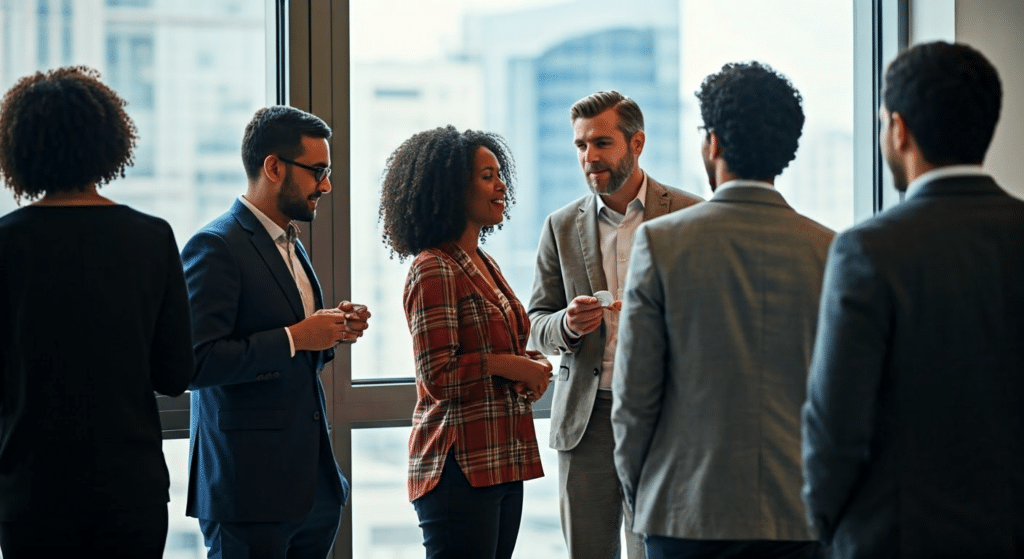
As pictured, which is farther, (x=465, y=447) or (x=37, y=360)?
(x=465, y=447)

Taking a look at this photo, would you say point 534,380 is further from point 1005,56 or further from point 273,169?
point 1005,56

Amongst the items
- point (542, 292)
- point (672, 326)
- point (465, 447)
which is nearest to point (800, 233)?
point (672, 326)

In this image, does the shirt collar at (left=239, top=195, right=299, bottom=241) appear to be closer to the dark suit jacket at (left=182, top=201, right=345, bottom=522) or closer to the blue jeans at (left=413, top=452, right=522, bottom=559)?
the dark suit jacket at (left=182, top=201, right=345, bottom=522)

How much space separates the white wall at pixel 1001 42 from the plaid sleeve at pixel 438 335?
97.2 inches

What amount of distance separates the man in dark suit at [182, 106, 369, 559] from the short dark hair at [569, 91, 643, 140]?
3.27ft

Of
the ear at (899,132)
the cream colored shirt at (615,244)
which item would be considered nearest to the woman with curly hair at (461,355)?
the cream colored shirt at (615,244)

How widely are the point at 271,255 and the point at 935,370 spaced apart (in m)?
1.67

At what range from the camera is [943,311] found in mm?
1524

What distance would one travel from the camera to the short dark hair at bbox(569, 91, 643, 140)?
303 centimetres

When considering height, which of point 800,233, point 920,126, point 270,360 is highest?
point 920,126

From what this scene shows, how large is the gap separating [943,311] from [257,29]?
2635 millimetres

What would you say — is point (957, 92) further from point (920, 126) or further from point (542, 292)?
point (542, 292)

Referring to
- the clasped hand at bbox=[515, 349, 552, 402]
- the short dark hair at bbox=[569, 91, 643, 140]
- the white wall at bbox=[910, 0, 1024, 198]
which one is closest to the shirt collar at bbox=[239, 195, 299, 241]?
the clasped hand at bbox=[515, 349, 552, 402]

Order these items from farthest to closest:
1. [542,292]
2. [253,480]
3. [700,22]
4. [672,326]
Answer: [700,22] < [542,292] < [253,480] < [672,326]
